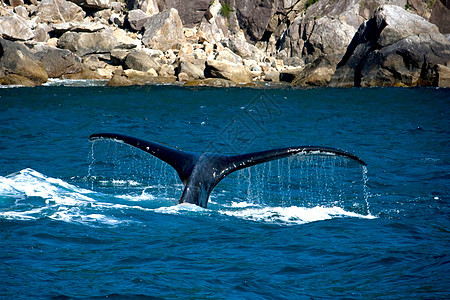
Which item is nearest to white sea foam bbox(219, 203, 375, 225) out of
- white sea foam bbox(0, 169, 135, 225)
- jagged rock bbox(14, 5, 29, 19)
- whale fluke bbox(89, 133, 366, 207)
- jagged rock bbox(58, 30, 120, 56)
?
whale fluke bbox(89, 133, 366, 207)

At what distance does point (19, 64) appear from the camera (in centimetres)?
3688

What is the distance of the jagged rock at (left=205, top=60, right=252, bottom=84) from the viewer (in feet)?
139

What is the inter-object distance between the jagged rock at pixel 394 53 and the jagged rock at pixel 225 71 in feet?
22.3

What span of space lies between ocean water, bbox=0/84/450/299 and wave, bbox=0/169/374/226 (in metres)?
0.03

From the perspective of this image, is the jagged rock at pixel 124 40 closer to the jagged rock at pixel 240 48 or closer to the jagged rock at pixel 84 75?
the jagged rock at pixel 84 75

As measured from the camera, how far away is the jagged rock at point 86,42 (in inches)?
1848

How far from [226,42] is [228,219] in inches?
1943

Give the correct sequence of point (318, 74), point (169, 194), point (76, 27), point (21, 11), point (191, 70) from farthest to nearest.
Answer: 1. point (21, 11)
2. point (76, 27)
3. point (191, 70)
4. point (318, 74)
5. point (169, 194)

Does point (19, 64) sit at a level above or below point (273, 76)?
below

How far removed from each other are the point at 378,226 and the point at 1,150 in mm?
10370

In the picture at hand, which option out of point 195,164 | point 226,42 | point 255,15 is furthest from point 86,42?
point 195,164

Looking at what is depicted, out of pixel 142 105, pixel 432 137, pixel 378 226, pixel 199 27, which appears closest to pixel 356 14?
pixel 199 27

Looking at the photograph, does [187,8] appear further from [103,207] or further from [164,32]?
[103,207]

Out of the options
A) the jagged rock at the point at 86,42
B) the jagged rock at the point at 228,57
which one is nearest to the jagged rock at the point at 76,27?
the jagged rock at the point at 86,42
